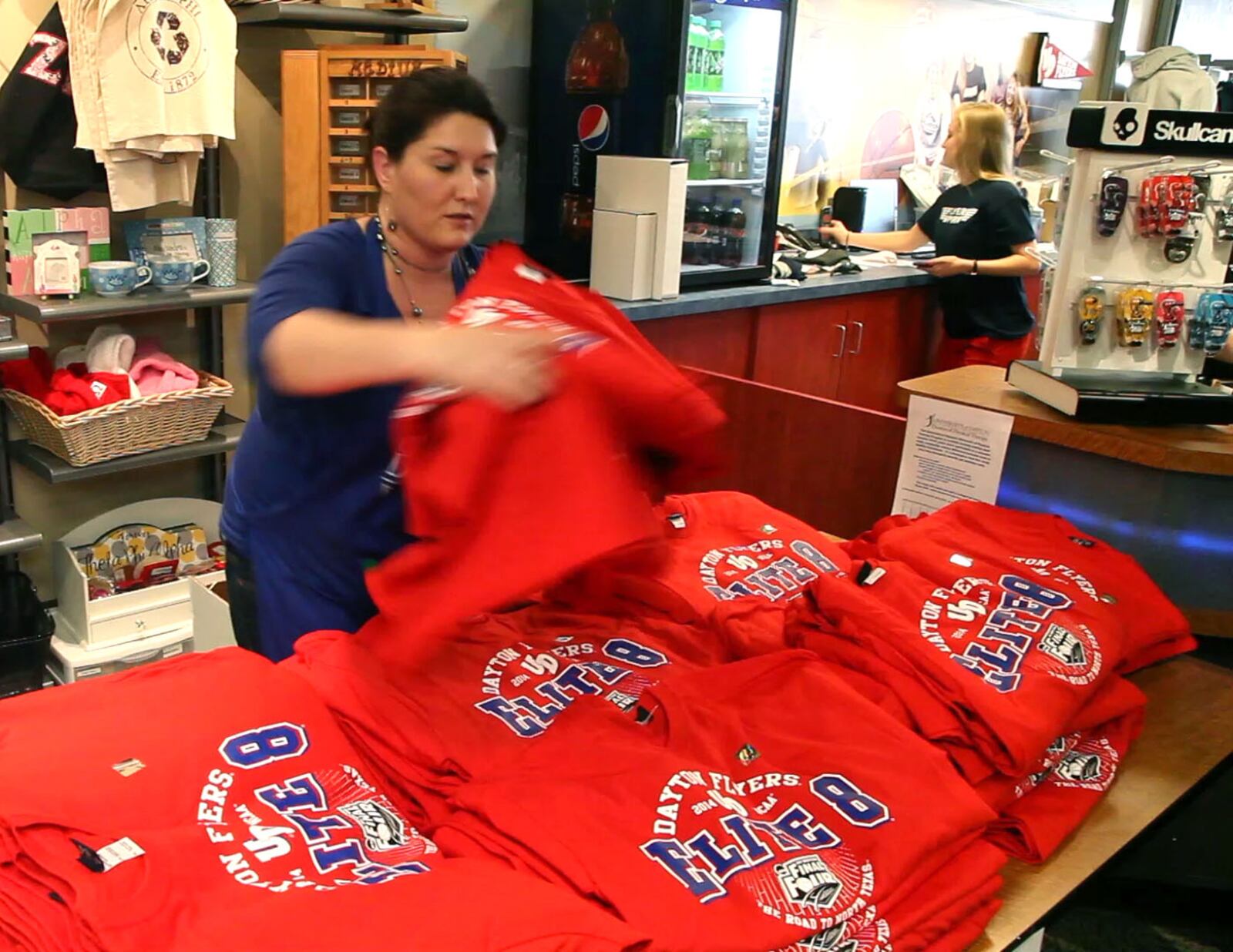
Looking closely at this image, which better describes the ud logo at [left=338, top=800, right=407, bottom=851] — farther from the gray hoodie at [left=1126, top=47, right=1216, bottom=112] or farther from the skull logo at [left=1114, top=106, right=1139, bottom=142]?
the gray hoodie at [left=1126, top=47, right=1216, bottom=112]

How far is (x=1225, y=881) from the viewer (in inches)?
87.7

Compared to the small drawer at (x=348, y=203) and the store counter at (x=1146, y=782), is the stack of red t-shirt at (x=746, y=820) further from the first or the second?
the small drawer at (x=348, y=203)

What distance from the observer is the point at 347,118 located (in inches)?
129

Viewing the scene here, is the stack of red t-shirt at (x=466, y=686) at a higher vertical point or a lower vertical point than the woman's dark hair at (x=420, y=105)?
lower

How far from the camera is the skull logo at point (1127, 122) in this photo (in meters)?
1.93

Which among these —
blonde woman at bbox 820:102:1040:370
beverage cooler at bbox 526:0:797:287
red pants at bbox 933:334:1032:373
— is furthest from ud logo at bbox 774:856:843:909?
red pants at bbox 933:334:1032:373

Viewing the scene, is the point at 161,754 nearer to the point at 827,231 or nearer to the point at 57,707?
the point at 57,707

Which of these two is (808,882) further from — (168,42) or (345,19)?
(345,19)

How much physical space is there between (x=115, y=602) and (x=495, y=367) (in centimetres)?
Result: 245

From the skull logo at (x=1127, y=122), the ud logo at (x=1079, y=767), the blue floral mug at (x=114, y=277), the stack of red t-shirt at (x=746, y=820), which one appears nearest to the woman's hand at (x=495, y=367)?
the stack of red t-shirt at (x=746, y=820)

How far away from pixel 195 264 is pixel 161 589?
91cm

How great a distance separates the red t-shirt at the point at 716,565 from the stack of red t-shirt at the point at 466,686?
3.3 inches

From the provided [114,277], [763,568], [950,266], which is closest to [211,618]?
[114,277]

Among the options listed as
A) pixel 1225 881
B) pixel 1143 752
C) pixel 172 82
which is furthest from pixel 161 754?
pixel 172 82
